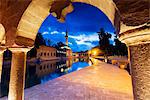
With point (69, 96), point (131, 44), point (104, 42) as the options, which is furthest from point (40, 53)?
point (131, 44)

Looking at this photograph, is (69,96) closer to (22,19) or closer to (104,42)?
(22,19)

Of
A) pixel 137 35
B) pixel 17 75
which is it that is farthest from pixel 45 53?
pixel 137 35

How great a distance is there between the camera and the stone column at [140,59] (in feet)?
3.31

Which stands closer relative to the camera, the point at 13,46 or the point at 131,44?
the point at 131,44

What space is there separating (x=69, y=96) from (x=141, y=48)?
270cm

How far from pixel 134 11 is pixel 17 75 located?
2.05m

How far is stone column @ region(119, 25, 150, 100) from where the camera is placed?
101cm

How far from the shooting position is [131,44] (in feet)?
3.78

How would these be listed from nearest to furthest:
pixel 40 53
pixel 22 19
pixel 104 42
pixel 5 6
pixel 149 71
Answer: pixel 149 71 < pixel 22 19 < pixel 5 6 < pixel 40 53 < pixel 104 42

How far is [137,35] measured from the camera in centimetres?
106

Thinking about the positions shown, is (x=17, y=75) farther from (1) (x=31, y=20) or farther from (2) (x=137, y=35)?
(2) (x=137, y=35)

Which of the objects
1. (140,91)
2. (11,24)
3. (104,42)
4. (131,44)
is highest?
(104,42)

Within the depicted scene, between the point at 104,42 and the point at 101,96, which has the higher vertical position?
the point at 104,42

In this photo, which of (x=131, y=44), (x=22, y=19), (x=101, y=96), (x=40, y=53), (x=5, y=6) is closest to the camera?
(x=131, y=44)
